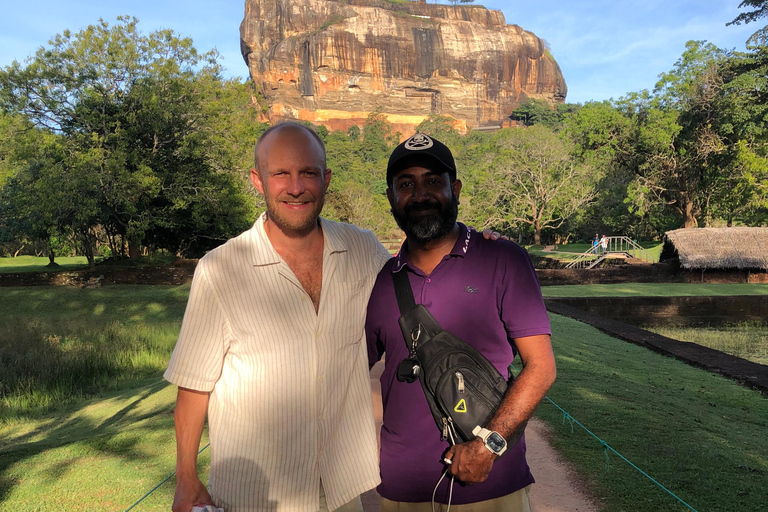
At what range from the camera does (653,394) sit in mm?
6781

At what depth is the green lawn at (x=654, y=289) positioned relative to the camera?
715 inches

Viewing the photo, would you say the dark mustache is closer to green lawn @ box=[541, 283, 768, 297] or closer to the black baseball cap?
the black baseball cap

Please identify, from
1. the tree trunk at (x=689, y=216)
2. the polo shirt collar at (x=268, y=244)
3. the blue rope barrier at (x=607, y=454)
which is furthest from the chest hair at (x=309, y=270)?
the tree trunk at (x=689, y=216)

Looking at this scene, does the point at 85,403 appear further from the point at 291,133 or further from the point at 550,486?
the point at 291,133

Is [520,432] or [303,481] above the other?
[520,432]

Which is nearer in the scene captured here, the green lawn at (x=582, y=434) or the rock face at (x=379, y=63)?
the green lawn at (x=582, y=434)

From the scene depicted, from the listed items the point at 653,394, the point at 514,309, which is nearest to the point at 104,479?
the point at 514,309

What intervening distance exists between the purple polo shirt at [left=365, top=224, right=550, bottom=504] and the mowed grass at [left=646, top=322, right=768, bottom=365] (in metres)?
11.3

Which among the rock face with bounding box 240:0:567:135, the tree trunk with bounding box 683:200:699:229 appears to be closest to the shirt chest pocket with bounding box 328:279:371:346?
the tree trunk with bounding box 683:200:699:229

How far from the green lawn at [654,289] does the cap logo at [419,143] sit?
52.8ft

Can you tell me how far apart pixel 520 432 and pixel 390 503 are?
51 centimetres

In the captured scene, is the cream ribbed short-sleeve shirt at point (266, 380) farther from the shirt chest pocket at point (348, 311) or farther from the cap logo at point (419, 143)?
the cap logo at point (419, 143)

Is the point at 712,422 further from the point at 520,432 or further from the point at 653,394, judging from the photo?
the point at 520,432

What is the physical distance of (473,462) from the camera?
178cm
